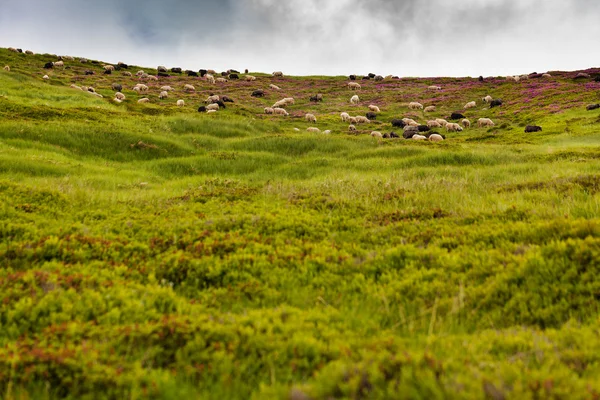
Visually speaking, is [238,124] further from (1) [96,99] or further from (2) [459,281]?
(2) [459,281]

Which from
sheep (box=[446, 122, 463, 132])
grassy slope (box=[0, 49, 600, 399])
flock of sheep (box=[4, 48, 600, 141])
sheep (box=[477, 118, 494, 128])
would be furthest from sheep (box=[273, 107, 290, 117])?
grassy slope (box=[0, 49, 600, 399])

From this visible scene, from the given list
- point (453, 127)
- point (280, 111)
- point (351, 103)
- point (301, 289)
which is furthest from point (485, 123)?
point (301, 289)

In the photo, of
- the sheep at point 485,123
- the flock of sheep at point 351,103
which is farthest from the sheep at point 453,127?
the sheep at point 485,123

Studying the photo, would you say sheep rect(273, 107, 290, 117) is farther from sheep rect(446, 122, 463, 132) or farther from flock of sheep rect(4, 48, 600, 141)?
sheep rect(446, 122, 463, 132)

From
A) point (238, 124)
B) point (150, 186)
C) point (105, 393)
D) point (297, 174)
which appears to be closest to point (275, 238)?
point (105, 393)

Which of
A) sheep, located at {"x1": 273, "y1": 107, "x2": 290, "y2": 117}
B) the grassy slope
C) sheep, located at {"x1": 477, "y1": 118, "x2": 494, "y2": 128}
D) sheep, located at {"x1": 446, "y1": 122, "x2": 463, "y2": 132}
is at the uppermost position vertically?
sheep, located at {"x1": 273, "y1": 107, "x2": 290, "y2": 117}

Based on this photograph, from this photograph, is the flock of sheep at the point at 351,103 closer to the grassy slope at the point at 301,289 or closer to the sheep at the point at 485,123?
the sheep at the point at 485,123

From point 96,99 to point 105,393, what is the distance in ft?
126

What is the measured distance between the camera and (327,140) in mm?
23516

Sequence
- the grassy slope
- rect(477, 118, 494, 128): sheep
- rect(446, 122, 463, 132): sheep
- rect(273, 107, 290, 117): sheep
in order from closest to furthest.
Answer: the grassy slope → rect(446, 122, 463, 132): sheep → rect(477, 118, 494, 128): sheep → rect(273, 107, 290, 117): sheep

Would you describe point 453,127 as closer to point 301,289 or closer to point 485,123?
point 485,123

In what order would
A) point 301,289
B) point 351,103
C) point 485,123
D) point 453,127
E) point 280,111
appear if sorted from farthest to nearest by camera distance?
point 351,103
point 280,111
point 485,123
point 453,127
point 301,289

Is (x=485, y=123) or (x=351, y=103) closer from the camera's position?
(x=485, y=123)

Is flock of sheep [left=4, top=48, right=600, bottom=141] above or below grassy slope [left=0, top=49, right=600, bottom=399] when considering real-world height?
above
